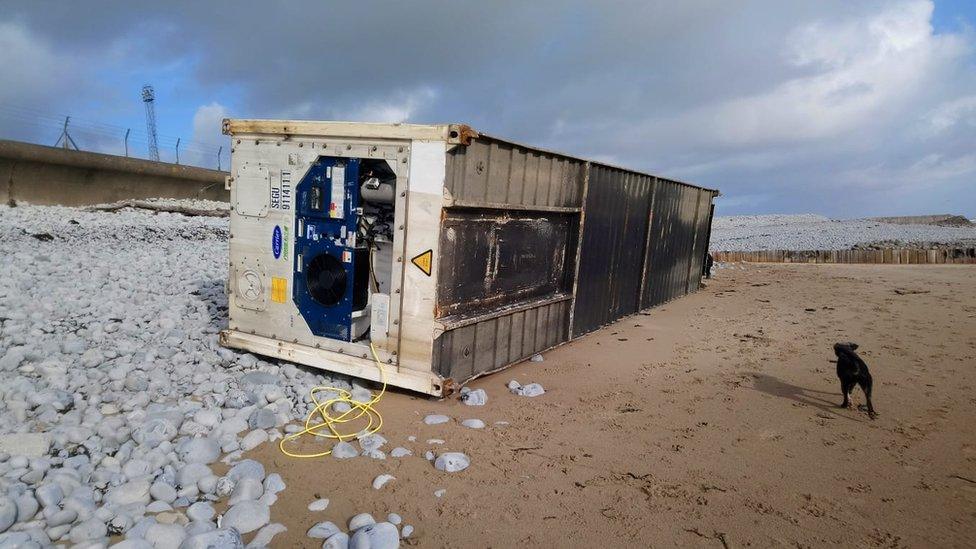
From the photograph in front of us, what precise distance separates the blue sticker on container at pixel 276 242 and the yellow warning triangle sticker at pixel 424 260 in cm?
154

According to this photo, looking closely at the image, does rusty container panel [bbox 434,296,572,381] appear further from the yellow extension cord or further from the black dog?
the black dog

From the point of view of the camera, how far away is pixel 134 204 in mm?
16875

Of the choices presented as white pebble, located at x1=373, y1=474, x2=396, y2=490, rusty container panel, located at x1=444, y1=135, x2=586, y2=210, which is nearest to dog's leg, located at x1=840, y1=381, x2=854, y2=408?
rusty container panel, located at x1=444, y1=135, x2=586, y2=210

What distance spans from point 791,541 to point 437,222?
3413 millimetres

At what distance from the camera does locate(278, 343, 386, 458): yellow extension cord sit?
4238mm

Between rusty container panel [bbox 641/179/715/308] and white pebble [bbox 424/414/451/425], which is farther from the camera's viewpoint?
rusty container panel [bbox 641/179/715/308]

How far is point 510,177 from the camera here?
19.3 feet

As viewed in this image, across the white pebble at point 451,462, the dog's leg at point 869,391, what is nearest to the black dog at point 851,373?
the dog's leg at point 869,391

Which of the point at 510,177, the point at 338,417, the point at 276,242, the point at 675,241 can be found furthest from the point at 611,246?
the point at 338,417

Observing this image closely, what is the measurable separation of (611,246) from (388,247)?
433 cm

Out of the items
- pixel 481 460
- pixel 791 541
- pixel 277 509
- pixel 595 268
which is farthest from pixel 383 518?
pixel 595 268

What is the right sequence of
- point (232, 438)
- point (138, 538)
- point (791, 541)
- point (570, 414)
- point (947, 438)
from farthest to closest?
point (570, 414), point (947, 438), point (232, 438), point (791, 541), point (138, 538)

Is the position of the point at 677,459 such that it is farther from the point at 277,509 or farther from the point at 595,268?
the point at 595,268

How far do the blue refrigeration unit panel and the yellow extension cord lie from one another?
1.79 ft
